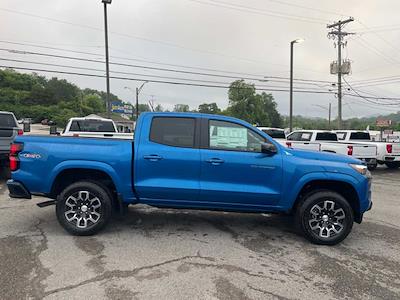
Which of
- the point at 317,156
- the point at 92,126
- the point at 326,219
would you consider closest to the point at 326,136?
the point at 92,126

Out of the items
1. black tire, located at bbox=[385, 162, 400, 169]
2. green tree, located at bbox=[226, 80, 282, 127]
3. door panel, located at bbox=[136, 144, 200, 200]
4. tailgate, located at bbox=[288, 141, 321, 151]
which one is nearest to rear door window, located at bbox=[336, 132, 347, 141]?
black tire, located at bbox=[385, 162, 400, 169]

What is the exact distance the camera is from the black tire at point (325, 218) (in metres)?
5.13

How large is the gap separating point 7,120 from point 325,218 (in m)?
9.74

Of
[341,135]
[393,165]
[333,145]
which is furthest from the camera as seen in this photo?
[341,135]

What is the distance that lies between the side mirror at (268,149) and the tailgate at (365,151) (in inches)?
387

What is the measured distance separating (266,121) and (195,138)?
83791 millimetres

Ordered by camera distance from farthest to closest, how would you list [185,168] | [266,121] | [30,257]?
[266,121], [185,168], [30,257]

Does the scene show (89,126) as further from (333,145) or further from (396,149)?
(396,149)

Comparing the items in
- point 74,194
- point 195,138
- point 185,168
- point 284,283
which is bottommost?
point 284,283

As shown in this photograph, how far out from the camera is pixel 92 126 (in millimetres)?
13398

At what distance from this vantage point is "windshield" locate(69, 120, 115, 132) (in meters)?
12.9

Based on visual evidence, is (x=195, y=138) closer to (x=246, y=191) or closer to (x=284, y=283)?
(x=246, y=191)

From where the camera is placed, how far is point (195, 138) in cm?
520

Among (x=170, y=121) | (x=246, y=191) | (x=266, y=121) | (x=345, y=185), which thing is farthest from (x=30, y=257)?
(x=266, y=121)
